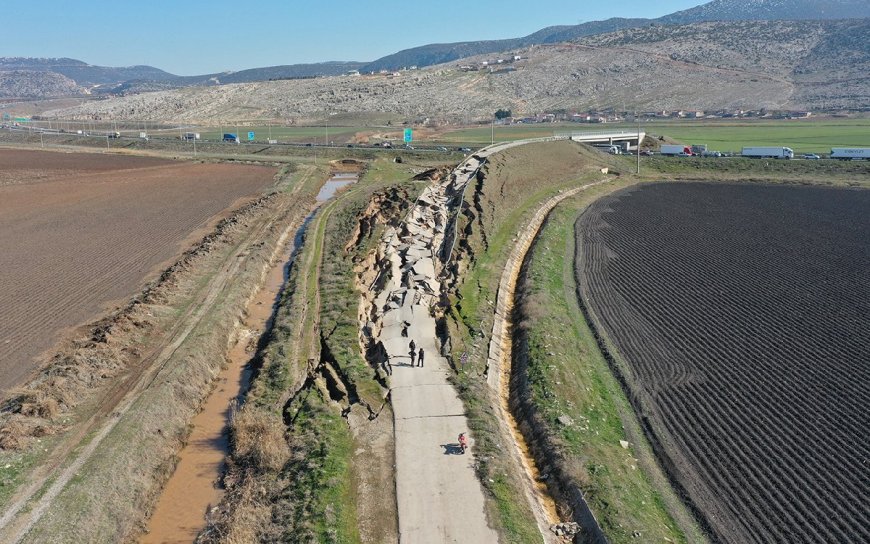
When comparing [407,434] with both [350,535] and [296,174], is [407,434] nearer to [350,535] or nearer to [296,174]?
[350,535]

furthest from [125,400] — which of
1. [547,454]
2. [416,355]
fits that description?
[547,454]

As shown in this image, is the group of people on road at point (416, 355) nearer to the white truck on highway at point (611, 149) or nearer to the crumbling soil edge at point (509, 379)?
the crumbling soil edge at point (509, 379)

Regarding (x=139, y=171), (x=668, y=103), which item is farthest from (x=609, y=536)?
(x=668, y=103)

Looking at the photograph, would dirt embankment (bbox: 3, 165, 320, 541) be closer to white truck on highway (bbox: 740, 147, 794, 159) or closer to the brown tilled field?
the brown tilled field

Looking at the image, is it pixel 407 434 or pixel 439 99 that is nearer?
pixel 407 434

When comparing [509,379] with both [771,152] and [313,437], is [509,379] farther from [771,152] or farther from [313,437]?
[771,152]

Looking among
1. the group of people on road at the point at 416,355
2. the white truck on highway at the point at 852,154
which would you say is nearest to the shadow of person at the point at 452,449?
the group of people on road at the point at 416,355
